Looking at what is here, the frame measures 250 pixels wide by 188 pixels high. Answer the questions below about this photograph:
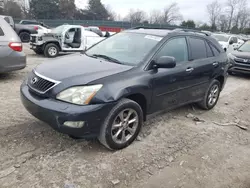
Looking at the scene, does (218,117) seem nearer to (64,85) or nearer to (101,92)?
(101,92)

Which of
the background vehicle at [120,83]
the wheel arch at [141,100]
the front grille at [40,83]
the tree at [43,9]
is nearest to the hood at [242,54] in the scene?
the background vehicle at [120,83]

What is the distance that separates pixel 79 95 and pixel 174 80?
170 centimetres

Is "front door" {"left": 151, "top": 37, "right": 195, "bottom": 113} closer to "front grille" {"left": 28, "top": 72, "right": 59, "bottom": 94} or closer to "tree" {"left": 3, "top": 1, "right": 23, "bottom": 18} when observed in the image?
"front grille" {"left": 28, "top": 72, "right": 59, "bottom": 94}

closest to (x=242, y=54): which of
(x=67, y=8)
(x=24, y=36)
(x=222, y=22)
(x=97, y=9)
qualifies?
(x=24, y=36)

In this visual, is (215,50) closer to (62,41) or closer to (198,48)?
(198,48)

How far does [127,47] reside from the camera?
382 cm

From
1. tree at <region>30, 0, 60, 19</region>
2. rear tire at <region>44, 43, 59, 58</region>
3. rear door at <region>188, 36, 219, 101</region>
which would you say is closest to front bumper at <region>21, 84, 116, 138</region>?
rear door at <region>188, 36, 219, 101</region>

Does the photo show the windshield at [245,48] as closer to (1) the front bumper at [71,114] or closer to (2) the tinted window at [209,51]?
(2) the tinted window at [209,51]

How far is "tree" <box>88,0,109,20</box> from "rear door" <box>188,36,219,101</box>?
5282 centimetres

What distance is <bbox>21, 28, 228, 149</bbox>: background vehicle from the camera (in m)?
2.73

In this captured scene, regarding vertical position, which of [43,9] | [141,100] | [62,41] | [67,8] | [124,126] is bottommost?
[124,126]

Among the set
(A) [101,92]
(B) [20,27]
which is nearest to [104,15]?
(B) [20,27]

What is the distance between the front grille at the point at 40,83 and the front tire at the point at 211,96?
3235 millimetres

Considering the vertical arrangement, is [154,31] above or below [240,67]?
above
